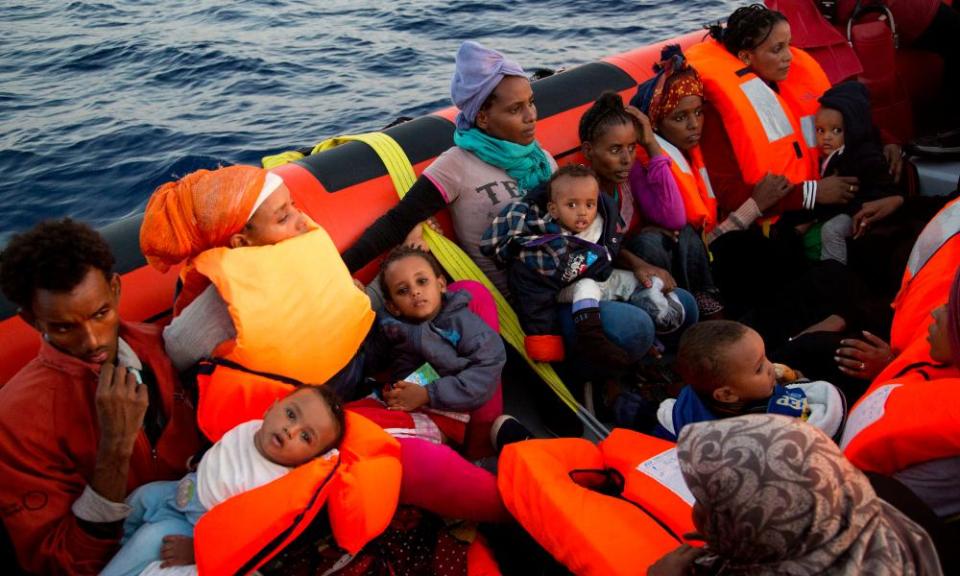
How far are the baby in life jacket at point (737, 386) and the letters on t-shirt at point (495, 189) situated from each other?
1.03 m

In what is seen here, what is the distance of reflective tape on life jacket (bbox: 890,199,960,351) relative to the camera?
243 centimetres

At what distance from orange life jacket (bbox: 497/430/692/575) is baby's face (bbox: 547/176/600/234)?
2.84 feet

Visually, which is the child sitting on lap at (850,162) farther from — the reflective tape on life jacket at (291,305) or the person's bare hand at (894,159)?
the reflective tape on life jacket at (291,305)

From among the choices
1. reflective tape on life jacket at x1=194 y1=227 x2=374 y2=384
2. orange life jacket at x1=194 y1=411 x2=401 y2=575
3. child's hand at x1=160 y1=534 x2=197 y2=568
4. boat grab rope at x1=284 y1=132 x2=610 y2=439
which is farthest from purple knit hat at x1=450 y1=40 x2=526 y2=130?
child's hand at x1=160 y1=534 x2=197 y2=568

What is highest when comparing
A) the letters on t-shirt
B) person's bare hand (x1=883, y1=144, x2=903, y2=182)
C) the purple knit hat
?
the purple knit hat

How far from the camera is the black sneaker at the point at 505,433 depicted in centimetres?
264

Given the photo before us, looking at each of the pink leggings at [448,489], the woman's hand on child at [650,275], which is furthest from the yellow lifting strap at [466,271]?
the pink leggings at [448,489]

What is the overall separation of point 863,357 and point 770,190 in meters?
1.20

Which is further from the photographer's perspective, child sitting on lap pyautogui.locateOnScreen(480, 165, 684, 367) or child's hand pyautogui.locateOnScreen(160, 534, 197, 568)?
child sitting on lap pyautogui.locateOnScreen(480, 165, 684, 367)

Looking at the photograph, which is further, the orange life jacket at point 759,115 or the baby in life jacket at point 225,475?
the orange life jacket at point 759,115

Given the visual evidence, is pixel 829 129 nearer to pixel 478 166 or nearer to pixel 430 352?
pixel 478 166

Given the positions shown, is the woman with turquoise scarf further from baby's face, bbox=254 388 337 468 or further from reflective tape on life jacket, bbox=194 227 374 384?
baby's face, bbox=254 388 337 468

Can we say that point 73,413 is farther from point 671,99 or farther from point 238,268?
point 671,99

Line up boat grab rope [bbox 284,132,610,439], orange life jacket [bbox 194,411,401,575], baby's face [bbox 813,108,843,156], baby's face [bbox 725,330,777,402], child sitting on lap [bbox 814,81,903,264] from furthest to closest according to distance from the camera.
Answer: baby's face [bbox 813,108,843,156] < child sitting on lap [bbox 814,81,903,264] < boat grab rope [bbox 284,132,610,439] < baby's face [bbox 725,330,777,402] < orange life jacket [bbox 194,411,401,575]
